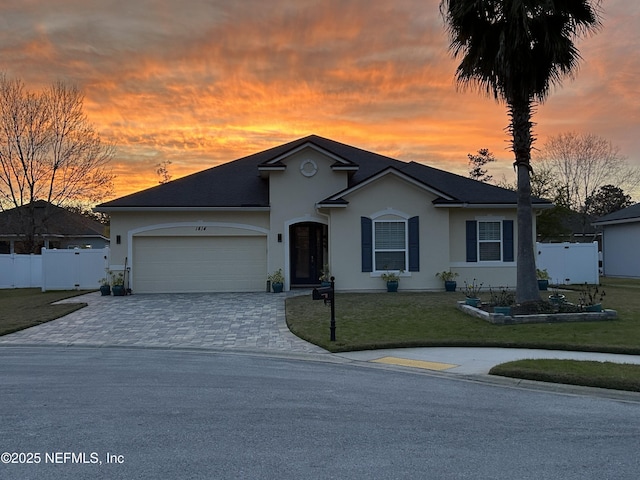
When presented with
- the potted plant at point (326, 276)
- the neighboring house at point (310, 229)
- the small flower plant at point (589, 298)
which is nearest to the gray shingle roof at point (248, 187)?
the neighboring house at point (310, 229)

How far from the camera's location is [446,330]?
39.5ft

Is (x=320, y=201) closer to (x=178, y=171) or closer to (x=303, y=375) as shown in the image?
(x=303, y=375)

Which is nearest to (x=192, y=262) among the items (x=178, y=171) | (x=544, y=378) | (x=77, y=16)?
(x=77, y=16)

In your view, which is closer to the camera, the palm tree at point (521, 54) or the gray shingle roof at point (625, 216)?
the palm tree at point (521, 54)

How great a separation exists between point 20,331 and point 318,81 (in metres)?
12.4

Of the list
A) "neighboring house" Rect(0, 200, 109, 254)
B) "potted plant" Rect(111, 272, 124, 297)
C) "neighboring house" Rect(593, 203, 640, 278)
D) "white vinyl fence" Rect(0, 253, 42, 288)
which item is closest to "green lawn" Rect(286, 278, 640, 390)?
"potted plant" Rect(111, 272, 124, 297)

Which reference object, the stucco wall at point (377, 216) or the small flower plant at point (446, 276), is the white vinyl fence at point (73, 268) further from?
the small flower plant at point (446, 276)

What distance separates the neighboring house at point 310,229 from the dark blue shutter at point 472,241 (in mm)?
40

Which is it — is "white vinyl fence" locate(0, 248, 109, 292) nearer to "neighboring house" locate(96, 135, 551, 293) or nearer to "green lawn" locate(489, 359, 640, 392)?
"neighboring house" locate(96, 135, 551, 293)

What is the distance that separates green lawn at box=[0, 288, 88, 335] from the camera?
1437 cm

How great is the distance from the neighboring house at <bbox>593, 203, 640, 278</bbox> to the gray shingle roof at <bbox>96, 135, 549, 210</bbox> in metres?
13.3

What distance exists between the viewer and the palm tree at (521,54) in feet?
42.9

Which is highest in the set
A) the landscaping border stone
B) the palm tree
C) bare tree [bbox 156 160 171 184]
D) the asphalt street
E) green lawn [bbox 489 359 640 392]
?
bare tree [bbox 156 160 171 184]

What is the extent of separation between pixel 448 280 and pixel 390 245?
2.59 metres
